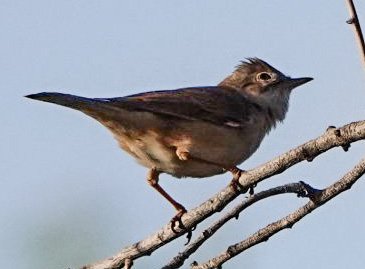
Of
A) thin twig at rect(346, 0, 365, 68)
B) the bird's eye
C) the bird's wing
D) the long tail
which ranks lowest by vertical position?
the bird's eye

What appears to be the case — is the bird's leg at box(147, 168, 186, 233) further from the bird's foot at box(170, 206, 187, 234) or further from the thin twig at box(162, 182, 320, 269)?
the thin twig at box(162, 182, 320, 269)

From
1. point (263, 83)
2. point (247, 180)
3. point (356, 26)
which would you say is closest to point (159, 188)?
point (263, 83)

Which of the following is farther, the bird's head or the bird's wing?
the bird's head

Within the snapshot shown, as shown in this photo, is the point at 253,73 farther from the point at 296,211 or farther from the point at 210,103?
the point at 296,211

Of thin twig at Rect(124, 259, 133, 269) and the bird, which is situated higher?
the bird

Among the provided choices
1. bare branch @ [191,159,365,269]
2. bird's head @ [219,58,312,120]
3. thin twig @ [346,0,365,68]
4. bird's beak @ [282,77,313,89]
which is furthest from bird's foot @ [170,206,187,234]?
bird's beak @ [282,77,313,89]

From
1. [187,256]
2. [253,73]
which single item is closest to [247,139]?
[253,73]
